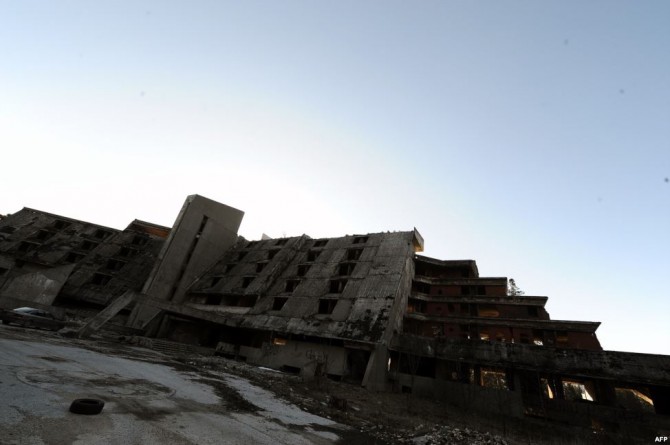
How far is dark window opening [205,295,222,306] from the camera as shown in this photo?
1629 inches

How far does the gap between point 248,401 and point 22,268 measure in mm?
50819

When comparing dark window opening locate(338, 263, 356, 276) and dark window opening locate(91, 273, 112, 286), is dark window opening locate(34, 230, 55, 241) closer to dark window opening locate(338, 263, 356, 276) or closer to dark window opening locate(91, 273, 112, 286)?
dark window opening locate(91, 273, 112, 286)

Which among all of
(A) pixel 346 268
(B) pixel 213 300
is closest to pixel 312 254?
(A) pixel 346 268

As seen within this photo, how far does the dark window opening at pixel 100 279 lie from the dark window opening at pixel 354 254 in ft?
114

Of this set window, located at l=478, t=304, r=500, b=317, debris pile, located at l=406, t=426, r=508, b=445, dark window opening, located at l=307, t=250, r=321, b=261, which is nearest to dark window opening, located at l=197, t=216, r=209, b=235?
dark window opening, located at l=307, t=250, r=321, b=261

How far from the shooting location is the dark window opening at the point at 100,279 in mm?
43219

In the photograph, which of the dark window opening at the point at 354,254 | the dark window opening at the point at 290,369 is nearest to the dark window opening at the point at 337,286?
the dark window opening at the point at 354,254

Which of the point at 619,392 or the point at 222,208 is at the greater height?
the point at 222,208

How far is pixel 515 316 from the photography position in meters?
34.7

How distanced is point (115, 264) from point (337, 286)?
35.1 meters

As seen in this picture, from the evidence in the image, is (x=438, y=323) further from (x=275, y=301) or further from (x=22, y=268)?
(x=22, y=268)

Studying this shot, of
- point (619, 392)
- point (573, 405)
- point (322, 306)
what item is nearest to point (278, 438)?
point (573, 405)

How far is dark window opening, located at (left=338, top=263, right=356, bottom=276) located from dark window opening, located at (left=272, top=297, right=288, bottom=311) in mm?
7603

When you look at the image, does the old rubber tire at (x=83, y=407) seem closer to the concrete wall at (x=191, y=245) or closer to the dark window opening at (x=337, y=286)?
the dark window opening at (x=337, y=286)
